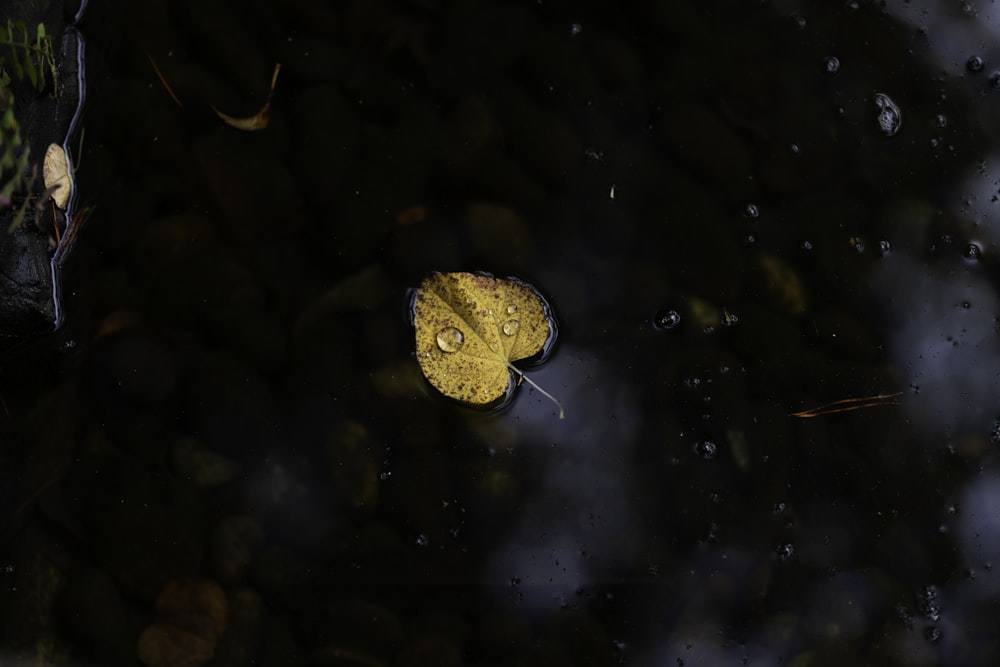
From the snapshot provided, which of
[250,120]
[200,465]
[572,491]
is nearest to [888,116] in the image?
[572,491]

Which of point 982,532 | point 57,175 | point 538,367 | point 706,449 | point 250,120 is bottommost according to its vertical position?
point 982,532

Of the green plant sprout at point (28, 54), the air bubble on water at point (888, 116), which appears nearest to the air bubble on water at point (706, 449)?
the air bubble on water at point (888, 116)

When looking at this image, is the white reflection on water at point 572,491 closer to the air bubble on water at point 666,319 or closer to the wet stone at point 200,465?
the air bubble on water at point 666,319

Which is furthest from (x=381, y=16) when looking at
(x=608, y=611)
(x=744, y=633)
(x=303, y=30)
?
(x=744, y=633)

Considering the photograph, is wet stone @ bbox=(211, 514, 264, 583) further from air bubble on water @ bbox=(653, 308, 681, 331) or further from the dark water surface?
air bubble on water @ bbox=(653, 308, 681, 331)

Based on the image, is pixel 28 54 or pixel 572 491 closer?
pixel 28 54

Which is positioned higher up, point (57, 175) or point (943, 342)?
point (57, 175)

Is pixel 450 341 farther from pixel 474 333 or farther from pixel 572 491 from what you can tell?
pixel 572 491

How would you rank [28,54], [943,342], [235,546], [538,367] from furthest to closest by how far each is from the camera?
[943,342] < [538,367] < [235,546] < [28,54]

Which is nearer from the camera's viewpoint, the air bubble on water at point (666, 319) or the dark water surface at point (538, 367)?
the dark water surface at point (538, 367)
